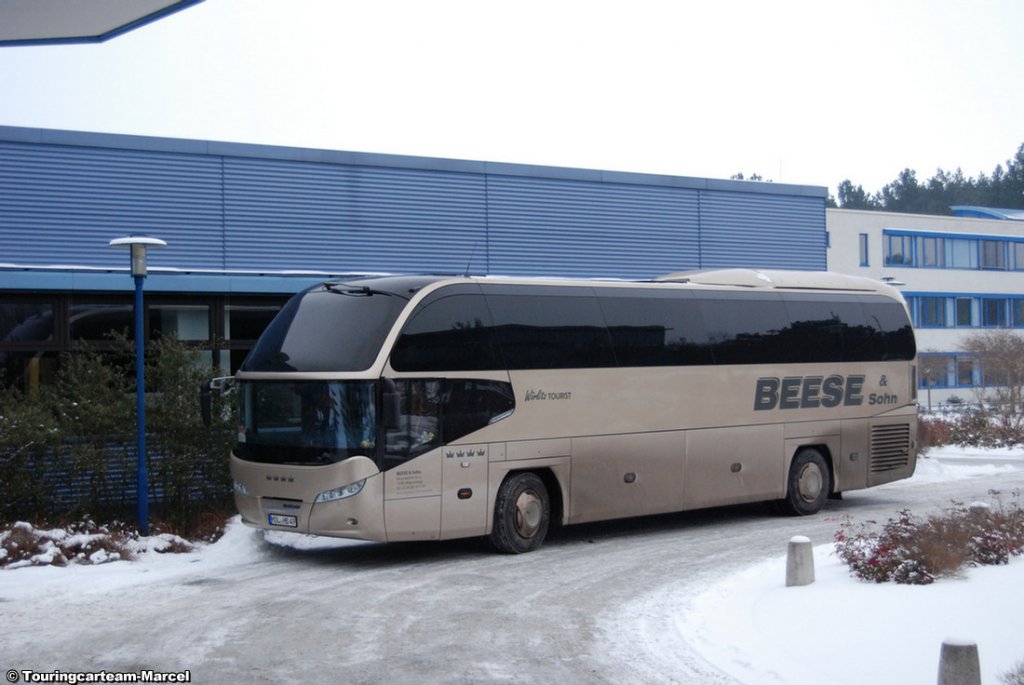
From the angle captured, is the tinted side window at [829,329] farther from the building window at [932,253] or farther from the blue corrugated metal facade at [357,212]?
the building window at [932,253]

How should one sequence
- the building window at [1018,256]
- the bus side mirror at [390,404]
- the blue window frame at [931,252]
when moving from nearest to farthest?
the bus side mirror at [390,404], the blue window frame at [931,252], the building window at [1018,256]

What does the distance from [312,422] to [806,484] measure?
924cm

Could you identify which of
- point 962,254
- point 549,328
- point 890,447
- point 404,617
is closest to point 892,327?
point 890,447

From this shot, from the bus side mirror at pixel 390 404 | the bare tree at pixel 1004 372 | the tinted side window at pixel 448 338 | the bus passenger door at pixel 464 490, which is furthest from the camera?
the bare tree at pixel 1004 372

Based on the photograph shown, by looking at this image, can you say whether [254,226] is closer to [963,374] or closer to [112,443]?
[112,443]

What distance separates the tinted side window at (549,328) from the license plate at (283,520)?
3.41 metres

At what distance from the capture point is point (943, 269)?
7275 centimetres

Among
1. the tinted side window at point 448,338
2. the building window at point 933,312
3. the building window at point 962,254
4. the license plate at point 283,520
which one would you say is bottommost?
the license plate at point 283,520

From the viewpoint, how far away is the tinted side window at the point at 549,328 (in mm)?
15422

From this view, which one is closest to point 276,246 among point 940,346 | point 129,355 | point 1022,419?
point 129,355

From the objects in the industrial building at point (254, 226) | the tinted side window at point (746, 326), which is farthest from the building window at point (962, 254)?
the tinted side window at point (746, 326)

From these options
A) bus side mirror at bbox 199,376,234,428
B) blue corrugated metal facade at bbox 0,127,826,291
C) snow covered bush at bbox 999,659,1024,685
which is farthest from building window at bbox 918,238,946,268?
snow covered bush at bbox 999,659,1024,685

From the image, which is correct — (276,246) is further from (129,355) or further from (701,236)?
(701,236)

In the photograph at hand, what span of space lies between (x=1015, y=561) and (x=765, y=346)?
7.61 m
